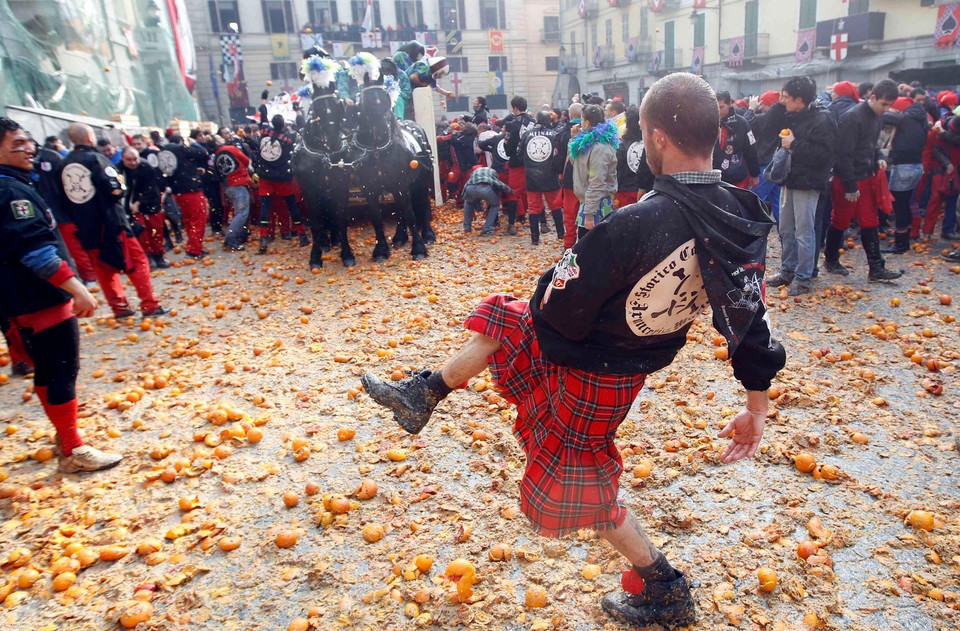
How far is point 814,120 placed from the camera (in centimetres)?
699

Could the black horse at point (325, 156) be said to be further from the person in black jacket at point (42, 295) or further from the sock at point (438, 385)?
the sock at point (438, 385)

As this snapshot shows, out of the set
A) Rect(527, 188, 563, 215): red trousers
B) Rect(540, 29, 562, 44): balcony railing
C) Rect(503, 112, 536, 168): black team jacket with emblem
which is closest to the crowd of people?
Rect(527, 188, 563, 215): red trousers

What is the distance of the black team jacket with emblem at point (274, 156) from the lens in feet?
37.1

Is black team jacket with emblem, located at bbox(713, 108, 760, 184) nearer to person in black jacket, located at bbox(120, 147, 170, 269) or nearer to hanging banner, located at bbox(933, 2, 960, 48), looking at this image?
person in black jacket, located at bbox(120, 147, 170, 269)

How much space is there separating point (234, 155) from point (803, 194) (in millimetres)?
10054

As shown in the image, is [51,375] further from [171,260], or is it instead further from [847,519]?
[171,260]

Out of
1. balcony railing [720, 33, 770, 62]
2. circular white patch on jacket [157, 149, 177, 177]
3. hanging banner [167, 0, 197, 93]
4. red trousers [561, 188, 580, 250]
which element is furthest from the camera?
balcony railing [720, 33, 770, 62]

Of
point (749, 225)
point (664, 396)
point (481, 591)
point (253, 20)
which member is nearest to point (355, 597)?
point (481, 591)

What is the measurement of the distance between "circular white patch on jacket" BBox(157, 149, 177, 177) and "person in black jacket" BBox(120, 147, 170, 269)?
0.44ft

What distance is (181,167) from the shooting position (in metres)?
11.1

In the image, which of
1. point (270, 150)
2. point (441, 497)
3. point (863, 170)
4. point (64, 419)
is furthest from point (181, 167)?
point (863, 170)

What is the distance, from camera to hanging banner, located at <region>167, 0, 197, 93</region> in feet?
97.8

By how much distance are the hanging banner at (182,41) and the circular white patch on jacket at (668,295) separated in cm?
3360

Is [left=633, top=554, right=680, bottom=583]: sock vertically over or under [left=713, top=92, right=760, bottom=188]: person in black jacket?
under
